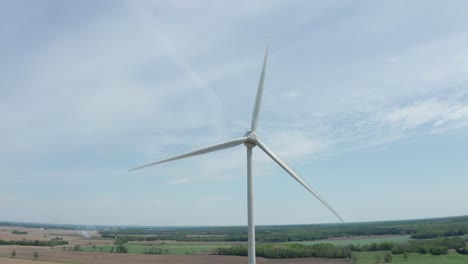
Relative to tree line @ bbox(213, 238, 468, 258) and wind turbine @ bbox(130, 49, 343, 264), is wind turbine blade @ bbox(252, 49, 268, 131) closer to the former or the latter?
wind turbine @ bbox(130, 49, 343, 264)

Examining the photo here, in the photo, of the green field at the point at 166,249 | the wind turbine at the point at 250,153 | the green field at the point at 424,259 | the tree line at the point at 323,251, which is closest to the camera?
the wind turbine at the point at 250,153

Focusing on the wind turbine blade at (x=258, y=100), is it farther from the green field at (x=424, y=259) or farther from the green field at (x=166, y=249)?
the green field at (x=166, y=249)

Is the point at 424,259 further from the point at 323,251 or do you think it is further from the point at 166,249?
the point at 166,249

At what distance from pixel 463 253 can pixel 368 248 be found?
21695 millimetres

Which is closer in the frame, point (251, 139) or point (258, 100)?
point (251, 139)

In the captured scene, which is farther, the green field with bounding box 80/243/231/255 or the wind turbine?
the green field with bounding box 80/243/231/255

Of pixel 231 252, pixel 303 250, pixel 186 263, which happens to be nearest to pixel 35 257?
pixel 186 263

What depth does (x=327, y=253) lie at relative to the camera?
8544 centimetres

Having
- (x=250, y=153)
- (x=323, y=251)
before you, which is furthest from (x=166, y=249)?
(x=250, y=153)

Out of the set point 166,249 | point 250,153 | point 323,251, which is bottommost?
point 166,249

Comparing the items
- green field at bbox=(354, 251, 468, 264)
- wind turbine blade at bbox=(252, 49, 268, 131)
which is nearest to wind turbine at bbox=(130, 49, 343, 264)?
wind turbine blade at bbox=(252, 49, 268, 131)

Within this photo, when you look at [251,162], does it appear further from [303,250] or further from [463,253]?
[463,253]

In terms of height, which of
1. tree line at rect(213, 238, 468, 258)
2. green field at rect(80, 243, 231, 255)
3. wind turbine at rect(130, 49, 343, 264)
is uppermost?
wind turbine at rect(130, 49, 343, 264)

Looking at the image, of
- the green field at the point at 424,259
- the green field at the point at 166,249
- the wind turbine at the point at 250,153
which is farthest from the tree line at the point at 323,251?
the wind turbine at the point at 250,153
